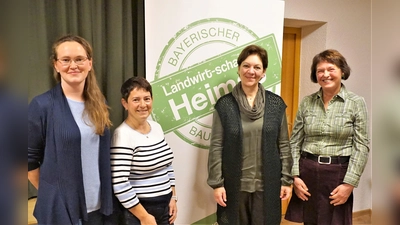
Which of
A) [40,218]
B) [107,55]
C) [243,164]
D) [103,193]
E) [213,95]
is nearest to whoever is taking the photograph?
[40,218]

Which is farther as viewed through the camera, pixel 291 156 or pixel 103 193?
pixel 291 156

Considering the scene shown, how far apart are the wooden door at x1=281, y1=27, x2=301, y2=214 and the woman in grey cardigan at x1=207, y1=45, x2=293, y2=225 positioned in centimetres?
122

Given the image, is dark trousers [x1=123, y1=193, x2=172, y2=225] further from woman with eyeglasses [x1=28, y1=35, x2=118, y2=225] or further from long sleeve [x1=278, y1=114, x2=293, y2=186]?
long sleeve [x1=278, y1=114, x2=293, y2=186]

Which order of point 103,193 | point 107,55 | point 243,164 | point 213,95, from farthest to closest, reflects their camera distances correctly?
point 213,95
point 107,55
point 243,164
point 103,193

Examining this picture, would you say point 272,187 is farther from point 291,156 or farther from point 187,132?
point 187,132

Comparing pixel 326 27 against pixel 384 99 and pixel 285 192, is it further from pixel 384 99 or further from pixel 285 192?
pixel 384 99

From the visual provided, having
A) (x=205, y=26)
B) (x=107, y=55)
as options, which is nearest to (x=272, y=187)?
(x=205, y=26)

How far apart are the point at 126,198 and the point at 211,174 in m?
0.49

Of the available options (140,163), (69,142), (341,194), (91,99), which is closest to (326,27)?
(341,194)

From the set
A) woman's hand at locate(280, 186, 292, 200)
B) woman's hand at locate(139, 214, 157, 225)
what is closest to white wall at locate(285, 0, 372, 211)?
woman's hand at locate(280, 186, 292, 200)

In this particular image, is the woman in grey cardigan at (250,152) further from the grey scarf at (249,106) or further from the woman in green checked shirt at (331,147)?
the woman in green checked shirt at (331,147)

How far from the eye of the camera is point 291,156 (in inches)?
69.9

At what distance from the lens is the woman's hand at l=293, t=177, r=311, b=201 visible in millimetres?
1735

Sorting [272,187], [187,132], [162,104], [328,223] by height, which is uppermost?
[162,104]
